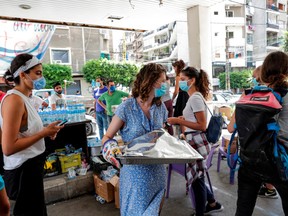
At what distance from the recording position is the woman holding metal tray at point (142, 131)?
4.50ft

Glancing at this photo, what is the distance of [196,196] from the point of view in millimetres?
2115

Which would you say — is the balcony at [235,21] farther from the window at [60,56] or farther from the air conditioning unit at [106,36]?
the window at [60,56]

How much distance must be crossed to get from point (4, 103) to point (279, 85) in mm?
1706

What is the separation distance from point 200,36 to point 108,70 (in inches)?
515

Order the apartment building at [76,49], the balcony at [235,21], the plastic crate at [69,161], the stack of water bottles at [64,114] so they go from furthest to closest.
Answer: the balcony at [235,21] → the apartment building at [76,49] → the plastic crate at [69,161] → the stack of water bottles at [64,114]

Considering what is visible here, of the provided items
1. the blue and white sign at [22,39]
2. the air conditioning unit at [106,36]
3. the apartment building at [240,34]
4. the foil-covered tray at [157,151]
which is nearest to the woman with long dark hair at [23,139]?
the foil-covered tray at [157,151]

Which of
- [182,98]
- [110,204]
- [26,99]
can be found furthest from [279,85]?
[110,204]

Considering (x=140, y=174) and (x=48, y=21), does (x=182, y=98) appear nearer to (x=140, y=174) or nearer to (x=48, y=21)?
(x=140, y=174)

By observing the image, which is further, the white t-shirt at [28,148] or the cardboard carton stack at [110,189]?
the cardboard carton stack at [110,189]

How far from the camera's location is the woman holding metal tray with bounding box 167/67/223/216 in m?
2.07

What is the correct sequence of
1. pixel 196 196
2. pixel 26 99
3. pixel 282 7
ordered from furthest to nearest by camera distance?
pixel 282 7 < pixel 196 196 < pixel 26 99

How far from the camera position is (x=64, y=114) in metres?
3.09

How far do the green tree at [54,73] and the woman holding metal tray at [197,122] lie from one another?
1415cm

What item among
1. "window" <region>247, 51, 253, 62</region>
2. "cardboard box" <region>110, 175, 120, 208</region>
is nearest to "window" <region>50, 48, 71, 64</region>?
"cardboard box" <region>110, 175, 120, 208</region>
